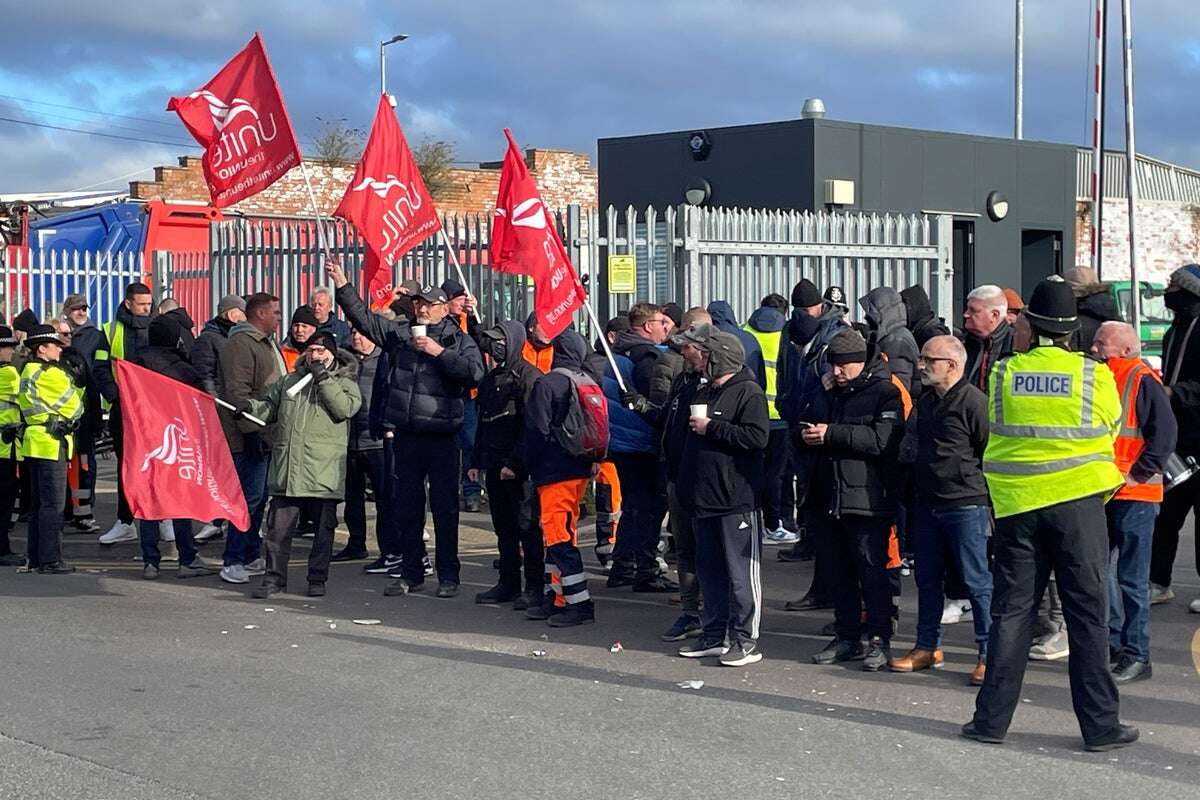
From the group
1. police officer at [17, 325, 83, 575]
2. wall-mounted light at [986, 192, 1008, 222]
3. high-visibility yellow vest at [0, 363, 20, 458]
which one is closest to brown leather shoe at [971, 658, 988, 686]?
A: police officer at [17, 325, 83, 575]

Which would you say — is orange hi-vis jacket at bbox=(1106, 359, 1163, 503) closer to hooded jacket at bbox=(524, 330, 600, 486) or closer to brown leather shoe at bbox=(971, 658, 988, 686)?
brown leather shoe at bbox=(971, 658, 988, 686)

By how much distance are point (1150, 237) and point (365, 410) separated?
27.9 meters

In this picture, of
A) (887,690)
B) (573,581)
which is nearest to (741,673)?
(887,690)

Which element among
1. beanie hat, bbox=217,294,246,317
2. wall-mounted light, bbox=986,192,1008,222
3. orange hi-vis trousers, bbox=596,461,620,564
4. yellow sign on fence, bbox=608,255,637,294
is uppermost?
wall-mounted light, bbox=986,192,1008,222

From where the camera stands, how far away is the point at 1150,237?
119 ft

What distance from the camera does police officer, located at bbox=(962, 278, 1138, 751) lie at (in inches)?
266

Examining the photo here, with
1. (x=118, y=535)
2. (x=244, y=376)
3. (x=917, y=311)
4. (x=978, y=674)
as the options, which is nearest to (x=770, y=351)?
(x=917, y=311)

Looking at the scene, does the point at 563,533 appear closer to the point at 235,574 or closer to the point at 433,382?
the point at 433,382

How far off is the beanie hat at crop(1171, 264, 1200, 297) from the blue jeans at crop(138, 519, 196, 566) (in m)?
6.85

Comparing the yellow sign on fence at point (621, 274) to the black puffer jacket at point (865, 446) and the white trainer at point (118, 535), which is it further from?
the black puffer jacket at point (865, 446)

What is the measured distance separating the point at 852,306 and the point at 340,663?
9.56 metres

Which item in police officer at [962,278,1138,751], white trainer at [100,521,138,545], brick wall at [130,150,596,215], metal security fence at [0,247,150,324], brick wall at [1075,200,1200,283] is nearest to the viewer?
police officer at [962,278,1138,751]

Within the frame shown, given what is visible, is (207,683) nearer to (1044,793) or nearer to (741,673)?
(741,673)

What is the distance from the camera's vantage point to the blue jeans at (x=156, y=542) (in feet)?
38.7
